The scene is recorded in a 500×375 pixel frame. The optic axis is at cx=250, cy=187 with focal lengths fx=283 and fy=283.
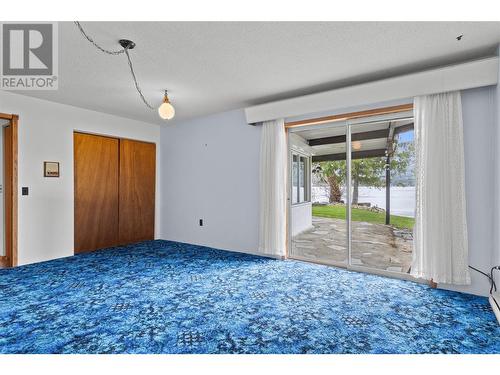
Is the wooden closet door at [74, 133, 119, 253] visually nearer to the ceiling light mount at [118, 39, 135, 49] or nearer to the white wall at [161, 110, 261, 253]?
the white wall at [161, 110, 261, 253]

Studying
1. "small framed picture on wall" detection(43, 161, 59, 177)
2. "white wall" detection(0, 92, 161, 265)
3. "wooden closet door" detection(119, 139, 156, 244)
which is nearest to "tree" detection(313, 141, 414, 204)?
"wooden closet door" detection(119, 139, 156, 244)

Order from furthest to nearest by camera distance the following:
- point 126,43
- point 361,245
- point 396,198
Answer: point 361,245
point 396,198
point 126,43

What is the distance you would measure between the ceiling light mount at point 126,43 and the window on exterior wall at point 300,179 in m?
3.21

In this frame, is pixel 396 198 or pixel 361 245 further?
pixel 361 245

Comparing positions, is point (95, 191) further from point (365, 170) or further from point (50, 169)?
point (365, 170)

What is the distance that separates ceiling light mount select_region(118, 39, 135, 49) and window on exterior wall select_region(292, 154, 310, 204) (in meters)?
3.21

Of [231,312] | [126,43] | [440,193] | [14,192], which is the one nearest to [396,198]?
[440,193]

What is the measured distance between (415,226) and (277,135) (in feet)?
7.32

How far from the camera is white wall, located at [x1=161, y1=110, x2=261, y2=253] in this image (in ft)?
15.8

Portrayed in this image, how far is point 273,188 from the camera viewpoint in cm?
439

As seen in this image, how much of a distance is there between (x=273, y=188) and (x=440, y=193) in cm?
215

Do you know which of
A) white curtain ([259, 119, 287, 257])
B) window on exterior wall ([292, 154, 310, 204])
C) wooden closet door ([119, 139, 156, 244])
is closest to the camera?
white curtain ([259, 119, 287, 257])

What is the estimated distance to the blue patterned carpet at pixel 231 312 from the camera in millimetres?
1989

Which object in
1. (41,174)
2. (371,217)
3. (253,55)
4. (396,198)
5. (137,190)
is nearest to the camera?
(253,55)
